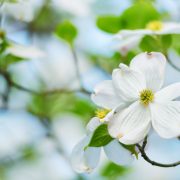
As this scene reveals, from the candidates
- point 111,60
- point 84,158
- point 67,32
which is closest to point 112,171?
point 111,60

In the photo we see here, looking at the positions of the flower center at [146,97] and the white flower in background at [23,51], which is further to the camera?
the white flower in background at [23,51]

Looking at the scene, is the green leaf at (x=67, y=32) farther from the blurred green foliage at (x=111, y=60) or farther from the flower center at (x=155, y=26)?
the flower center at (x=155, y=26)

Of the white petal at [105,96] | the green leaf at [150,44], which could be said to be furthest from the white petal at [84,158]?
the green leaf at [150,44]

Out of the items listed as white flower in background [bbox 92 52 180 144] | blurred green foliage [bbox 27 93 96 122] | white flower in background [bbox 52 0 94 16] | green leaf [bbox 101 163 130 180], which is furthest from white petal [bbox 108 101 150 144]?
white flower in background [bbox 52 0 94 16]

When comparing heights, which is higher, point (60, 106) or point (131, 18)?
point (131, 18)

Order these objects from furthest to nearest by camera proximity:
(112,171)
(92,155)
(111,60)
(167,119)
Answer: (112,171)
(111,60)
(92,155)
(167,119)

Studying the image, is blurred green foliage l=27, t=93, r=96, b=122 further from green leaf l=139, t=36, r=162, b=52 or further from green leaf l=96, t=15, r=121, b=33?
green leaf l=139, t=36, r=162, b=52

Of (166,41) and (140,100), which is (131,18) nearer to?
(166,41)
